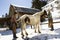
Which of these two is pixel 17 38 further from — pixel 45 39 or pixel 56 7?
pixel 56 7

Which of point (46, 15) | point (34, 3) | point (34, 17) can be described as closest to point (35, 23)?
point (34, 17)

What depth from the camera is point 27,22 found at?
10.5 metres

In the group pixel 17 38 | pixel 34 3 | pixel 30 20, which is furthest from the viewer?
pixel 34 3

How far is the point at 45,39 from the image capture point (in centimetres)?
865

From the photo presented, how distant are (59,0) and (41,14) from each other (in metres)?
11.6

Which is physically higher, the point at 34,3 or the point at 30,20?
the point at 34,3

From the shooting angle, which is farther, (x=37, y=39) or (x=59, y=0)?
(x=59, y=0)

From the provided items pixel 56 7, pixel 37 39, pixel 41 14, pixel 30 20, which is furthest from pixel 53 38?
pixel 56 7

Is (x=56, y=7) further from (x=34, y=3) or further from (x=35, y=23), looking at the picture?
(x=35, y=23)

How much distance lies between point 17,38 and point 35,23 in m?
1.85

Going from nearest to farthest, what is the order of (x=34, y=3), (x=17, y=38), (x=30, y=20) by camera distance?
(x=30, y=20) → (x=17, y=38) → (x=34, y=3)

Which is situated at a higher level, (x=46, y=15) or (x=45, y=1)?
(x=45, y=1)

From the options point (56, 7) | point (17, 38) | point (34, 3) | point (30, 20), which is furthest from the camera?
point (34, 3)

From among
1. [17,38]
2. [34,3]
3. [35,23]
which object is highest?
[34,3]
